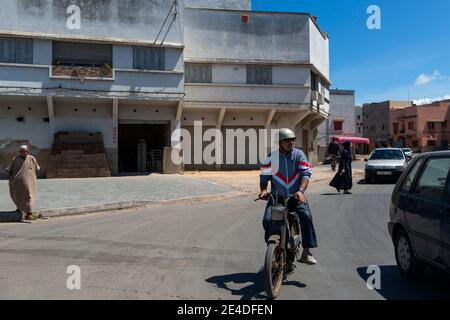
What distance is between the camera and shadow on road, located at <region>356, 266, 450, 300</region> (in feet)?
16.0

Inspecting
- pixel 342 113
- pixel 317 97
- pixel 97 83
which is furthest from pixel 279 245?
pixel 342 113

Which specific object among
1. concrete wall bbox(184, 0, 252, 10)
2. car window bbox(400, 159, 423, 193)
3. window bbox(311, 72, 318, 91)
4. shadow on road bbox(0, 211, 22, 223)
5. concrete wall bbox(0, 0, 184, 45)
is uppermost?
concrete wall bbox(184, 0, 252, 10)

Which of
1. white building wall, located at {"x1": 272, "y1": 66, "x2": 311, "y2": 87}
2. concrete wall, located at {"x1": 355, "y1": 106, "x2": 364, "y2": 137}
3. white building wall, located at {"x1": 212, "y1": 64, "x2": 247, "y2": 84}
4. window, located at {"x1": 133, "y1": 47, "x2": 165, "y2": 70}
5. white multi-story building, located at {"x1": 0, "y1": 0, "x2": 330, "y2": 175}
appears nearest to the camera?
white multi-story building, located at {"x1": 0, "y1": 0, "x2": 330, "y2": 175}

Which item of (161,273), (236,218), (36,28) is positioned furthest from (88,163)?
(161,273)

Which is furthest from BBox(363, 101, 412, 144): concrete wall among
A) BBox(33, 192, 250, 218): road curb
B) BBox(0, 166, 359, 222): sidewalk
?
BBox(33, 192, 250, 218): road curb

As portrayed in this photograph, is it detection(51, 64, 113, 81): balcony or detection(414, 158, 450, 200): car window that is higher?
detection(51, 64, 113, 81): balcony

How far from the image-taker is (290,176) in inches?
217

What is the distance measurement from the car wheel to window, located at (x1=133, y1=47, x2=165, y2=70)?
19245 mm

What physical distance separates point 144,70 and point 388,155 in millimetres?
12003

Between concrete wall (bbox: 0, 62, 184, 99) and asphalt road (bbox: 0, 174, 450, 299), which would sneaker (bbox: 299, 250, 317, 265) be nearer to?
asphalt road (bbox: 0, 174, 450, 299)

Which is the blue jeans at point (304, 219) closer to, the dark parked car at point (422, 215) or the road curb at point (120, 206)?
the dark parked car at point (422, 215)

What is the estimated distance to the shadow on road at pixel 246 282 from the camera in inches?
195

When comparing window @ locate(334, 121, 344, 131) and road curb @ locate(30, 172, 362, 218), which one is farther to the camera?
window @ locate(334, 121, 344, 131)

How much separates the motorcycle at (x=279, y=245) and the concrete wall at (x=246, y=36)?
21.8 m
